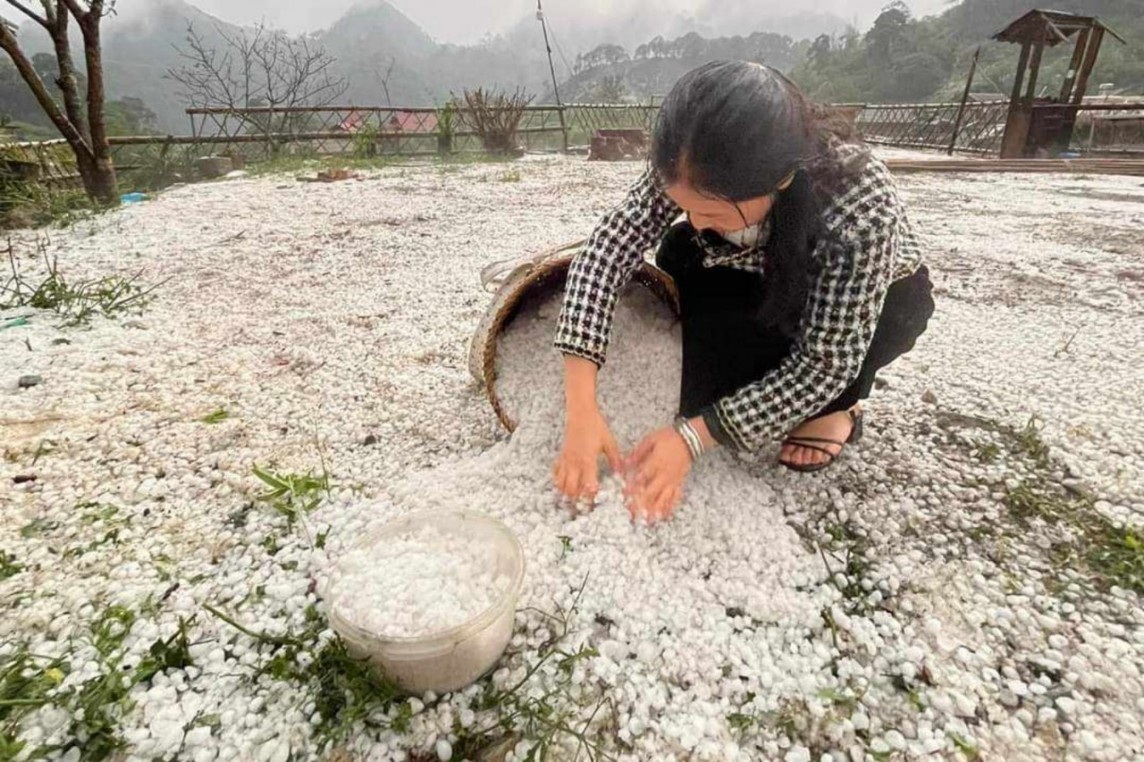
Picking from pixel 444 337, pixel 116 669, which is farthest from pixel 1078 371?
pixel 116 669

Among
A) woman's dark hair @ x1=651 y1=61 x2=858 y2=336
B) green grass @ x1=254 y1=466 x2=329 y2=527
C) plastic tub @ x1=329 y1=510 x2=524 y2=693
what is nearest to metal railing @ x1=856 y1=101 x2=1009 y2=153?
woman's dark hair @ x1=651 y1=61 x2=858 y2=336

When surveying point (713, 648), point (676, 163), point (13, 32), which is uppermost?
point (13, 32)

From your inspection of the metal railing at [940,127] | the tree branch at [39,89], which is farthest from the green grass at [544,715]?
the metal railing at [940,127]

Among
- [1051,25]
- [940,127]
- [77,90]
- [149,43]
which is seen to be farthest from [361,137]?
[149,43]

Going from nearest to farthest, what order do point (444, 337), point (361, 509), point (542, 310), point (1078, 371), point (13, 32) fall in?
point (361, 509)
point (542, 310)
point (1078, 371)
point (444, 337)
point (13, 32)

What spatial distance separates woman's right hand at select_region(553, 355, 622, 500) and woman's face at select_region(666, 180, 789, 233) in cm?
37

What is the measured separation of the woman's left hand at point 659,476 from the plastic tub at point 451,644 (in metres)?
0.28

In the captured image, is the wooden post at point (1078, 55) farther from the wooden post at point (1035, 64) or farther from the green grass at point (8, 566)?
the green grass at point (8, 566)

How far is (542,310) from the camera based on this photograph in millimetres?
1640

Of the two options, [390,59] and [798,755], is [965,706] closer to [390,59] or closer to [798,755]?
[798,755]

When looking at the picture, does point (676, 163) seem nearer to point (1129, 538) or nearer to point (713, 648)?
point (713, 648)

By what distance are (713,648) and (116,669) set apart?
0.90 meters

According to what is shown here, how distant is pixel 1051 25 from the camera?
7.07 meters

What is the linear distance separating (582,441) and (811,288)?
50cm
